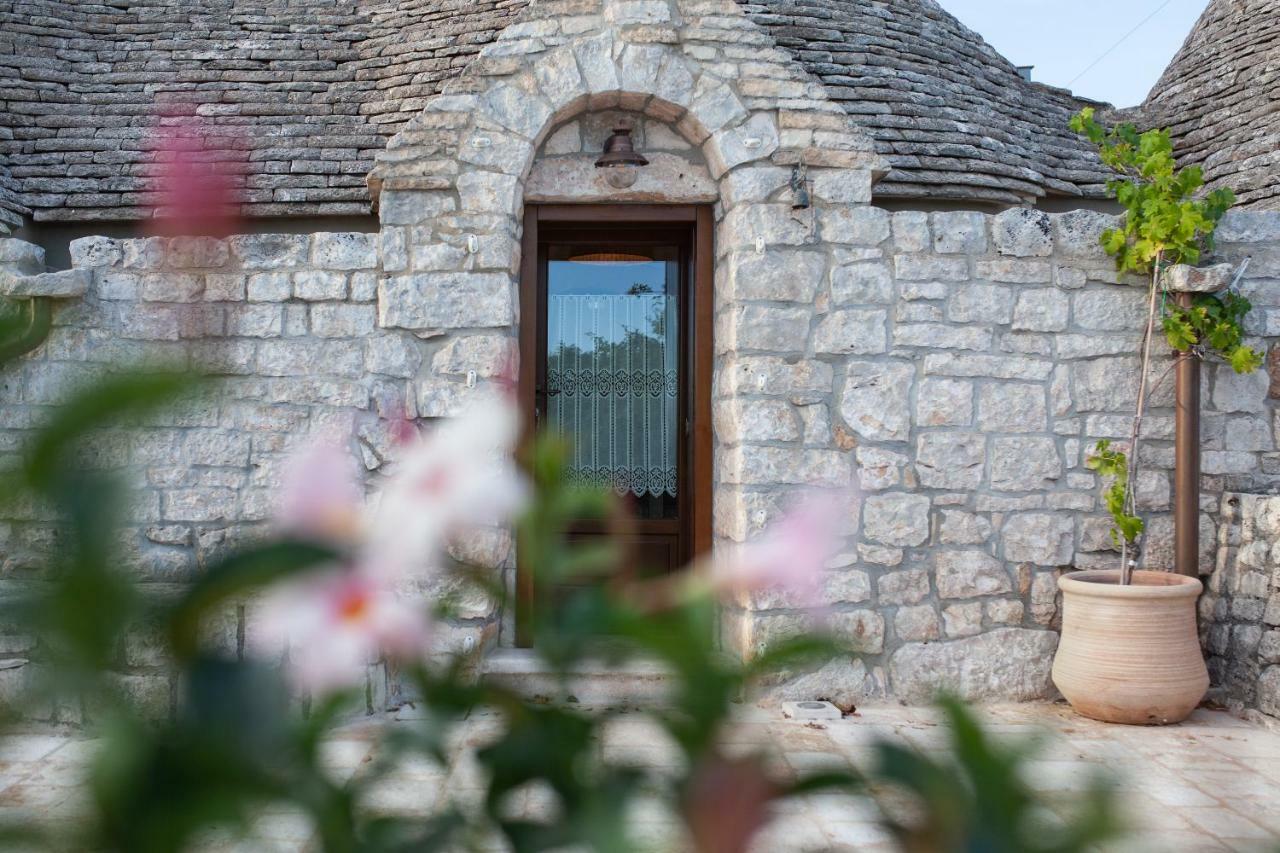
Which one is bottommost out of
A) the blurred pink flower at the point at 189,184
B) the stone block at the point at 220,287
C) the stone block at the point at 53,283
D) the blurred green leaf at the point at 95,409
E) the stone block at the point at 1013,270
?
the blurred green leaf at the point at 95,409

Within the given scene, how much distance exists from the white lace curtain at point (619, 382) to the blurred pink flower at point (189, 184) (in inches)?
202

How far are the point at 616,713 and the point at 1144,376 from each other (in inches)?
197

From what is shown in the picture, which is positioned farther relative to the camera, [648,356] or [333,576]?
[648,356]

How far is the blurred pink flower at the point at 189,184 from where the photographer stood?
0.46m

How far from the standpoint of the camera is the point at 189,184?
46 cm

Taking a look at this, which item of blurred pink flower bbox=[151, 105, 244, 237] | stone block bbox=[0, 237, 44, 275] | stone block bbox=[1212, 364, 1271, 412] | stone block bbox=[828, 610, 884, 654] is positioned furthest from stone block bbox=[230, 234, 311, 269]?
blurred pink flower bbox=[151, 105, 244, 237]

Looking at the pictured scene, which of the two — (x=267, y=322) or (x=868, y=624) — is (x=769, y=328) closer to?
(x=868, y=624)

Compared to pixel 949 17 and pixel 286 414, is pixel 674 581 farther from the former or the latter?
pixel 949 17

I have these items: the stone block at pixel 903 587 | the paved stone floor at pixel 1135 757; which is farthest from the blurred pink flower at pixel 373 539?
the stone block at pixel 903 587

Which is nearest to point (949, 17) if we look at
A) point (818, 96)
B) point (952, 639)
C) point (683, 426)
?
point (818, 96)

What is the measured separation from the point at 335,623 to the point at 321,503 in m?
0.05

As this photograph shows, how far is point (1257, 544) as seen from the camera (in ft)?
15.5

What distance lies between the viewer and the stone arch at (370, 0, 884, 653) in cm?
495

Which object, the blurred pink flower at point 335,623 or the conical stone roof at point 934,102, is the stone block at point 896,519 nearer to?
the conical stone roof at point 934,102
